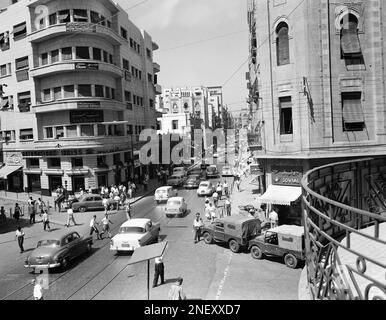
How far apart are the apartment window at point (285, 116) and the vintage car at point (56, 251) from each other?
13.4m

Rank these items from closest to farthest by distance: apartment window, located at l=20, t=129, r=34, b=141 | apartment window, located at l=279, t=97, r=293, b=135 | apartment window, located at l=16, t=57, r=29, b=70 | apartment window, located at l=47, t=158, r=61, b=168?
apartment window, located at l=279, t=97, r=293, b=135 < apartment window, located at l=47, t=158, r=61, b=168 < apartment window, located at l=16, t=57, r=29, b=70 < apartment window, located at l=20, t=129, r=34, b=141

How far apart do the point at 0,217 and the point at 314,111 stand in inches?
917

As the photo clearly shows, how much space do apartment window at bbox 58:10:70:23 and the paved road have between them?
87.8 feet

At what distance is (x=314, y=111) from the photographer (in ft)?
72.3

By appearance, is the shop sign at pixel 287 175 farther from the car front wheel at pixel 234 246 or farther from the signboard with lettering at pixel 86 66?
the signboard with lettering at pixel 86 66

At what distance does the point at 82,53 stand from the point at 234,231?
96.6 ft

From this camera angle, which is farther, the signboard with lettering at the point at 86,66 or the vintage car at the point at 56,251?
the signboard with lettering at the point at 86,66

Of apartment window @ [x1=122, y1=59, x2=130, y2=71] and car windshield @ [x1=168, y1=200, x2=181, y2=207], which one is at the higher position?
apartment window @ [x1=122, y1=59, x2=130, y2=71]

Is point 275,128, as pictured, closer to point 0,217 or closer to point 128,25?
point 0,217

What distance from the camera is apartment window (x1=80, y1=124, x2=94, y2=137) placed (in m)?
41.4

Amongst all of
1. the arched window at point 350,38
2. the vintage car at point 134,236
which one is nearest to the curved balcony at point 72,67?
the vintage car at point 134,236

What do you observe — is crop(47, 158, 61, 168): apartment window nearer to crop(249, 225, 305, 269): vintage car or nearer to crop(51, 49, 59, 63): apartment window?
crop(51, 49, 59, 63): apartment window

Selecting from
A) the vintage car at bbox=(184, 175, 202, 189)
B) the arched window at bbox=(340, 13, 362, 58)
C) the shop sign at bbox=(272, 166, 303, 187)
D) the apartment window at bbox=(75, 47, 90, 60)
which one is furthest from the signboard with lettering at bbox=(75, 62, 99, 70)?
the arched window at bbox=(340, 13, 362, 58)

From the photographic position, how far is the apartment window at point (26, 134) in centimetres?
4490
